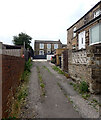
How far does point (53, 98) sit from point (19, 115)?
5.56ft

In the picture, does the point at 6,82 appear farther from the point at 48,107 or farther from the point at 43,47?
the point at 43,47

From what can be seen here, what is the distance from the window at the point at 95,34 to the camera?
7102mm

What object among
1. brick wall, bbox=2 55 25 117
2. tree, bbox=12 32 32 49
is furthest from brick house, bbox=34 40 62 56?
brick wall, bbox=2 55 25 117

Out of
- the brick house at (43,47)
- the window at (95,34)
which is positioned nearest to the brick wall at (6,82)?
the window at (95,34)

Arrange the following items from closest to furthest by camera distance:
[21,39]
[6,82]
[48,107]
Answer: [6,82] → [48,107] → [21,39]

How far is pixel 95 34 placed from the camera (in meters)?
7.45

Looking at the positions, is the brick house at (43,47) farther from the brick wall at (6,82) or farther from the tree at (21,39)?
the brick wall at (6,82)

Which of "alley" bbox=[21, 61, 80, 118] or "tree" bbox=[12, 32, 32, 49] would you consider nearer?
"alley" bbox=[21, 61, 80, 118]

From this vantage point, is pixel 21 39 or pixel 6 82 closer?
pixel 6 82

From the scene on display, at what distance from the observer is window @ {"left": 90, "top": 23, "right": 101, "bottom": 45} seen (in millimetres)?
7102

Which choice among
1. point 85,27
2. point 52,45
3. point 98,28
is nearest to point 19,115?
point 98,28

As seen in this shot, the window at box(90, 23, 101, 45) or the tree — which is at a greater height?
the tree

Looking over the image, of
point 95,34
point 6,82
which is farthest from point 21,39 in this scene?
point 6,82

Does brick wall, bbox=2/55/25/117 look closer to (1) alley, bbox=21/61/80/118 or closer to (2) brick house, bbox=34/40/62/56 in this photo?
(1) alley, bbox=21/61/80/118
